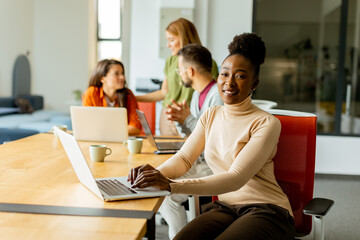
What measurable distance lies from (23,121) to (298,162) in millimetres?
5337

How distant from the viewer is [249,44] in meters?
1.81

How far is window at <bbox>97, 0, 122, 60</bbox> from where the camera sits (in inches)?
369

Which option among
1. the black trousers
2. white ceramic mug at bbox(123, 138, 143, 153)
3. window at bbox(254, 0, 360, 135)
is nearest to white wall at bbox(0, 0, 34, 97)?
window at bbox(254, 0, 360, 135)

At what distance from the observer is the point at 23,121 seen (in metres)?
6.45

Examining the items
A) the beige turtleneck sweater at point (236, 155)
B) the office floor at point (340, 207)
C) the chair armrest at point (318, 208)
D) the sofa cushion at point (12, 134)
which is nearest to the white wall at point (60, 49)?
the sofa cushion at point (12, 134)

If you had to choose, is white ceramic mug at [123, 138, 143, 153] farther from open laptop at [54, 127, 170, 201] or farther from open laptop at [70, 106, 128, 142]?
open laptop at [54, 127, 170, 201]

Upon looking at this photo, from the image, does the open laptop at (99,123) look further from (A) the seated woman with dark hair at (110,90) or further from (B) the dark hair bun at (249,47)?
(B) the dark hair bun at (249,47)

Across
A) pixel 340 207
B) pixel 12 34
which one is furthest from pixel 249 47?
pixel 12 34

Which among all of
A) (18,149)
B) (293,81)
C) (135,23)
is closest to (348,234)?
(18,149)

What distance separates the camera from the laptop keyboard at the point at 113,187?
1.43m

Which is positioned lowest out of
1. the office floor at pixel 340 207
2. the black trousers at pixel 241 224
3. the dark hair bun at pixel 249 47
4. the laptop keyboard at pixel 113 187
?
the office floor at pixel 340 207

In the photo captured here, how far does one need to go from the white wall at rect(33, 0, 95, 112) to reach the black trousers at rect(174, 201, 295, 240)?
7941mm

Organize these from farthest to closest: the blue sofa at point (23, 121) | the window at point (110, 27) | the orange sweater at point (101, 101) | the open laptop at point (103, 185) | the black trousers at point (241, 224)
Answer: the window at point (110, 27) → the blue sofa at point (23, 121) → the orange sweater at point (101, 101) → the black trousers at point (241, 224) → the open laptop at point (103, 185)

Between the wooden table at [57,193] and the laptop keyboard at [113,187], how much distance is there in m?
0.05
